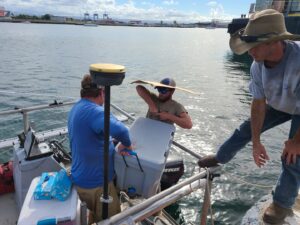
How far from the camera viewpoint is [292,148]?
113 inches

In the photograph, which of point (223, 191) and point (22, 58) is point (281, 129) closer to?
point (223, 191)

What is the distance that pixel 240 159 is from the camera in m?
9.99

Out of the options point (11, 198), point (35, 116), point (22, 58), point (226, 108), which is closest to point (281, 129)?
point (226, 108)

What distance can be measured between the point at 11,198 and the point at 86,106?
8.89 ft

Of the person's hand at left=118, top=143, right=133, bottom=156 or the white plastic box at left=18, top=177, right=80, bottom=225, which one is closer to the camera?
the white plastic box at left=18, top=177, right=80, bottom=225

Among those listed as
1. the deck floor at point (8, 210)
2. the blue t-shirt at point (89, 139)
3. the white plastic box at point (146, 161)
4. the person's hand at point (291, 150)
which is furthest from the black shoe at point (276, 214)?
the deck floor at point (8, 210)

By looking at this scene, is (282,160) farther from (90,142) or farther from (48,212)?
(48,212)

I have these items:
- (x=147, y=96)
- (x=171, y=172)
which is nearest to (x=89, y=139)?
(x=147, y=96)

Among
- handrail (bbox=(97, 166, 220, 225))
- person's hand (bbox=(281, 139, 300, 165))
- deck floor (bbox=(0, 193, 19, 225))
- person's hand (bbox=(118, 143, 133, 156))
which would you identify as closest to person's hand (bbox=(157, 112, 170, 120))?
person's hand (bbox=(118, 143, 133, 156))

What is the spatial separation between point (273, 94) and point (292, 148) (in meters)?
0.57

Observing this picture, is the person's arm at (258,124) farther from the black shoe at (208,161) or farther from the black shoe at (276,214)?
the black shoe at (276,214)

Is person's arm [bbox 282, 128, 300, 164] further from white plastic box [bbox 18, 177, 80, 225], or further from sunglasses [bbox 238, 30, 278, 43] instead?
white plastic box [bbox 18, 177, 80, 225]

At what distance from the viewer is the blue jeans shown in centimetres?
315

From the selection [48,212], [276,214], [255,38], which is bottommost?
[276,214]
